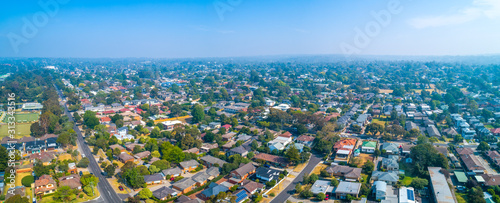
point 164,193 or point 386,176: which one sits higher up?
point 386,176

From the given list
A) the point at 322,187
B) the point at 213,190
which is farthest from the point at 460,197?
the point at 213,190

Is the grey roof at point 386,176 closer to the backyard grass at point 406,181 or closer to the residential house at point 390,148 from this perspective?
the backyard grass at point 406,181

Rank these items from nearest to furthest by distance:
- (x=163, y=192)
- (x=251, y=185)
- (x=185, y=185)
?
(x=163, y=192)
(x=251, y=185)
(x=185, y=185)

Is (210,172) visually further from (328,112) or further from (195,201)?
(328,112)

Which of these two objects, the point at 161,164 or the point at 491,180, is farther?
the point at 161,164

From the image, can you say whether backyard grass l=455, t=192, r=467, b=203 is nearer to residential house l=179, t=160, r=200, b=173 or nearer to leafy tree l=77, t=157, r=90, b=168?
residential house l=179, t=160, r=200, b=173

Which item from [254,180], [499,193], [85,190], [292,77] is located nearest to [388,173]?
[499,193]

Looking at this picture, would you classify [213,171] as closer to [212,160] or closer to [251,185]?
[212,160]

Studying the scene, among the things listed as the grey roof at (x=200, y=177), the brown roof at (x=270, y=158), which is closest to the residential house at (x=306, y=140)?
the brown roof at (x=270, y=158)
